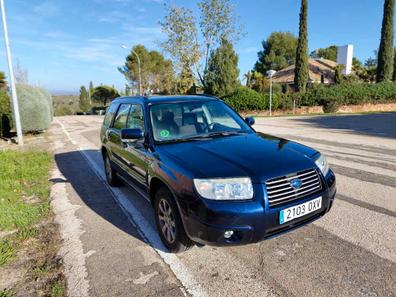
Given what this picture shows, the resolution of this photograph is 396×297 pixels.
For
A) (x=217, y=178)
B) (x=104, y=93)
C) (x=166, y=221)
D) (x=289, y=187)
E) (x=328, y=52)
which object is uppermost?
(x=328, y=52)

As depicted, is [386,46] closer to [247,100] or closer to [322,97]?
[322,97]

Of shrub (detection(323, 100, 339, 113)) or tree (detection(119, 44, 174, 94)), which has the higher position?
tree (detection(119, 44, 174, 94))

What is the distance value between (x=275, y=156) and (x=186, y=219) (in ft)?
3.62

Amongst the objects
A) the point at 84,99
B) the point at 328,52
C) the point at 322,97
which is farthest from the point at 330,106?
the point at 84,99

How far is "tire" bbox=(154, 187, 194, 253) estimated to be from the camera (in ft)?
10.1

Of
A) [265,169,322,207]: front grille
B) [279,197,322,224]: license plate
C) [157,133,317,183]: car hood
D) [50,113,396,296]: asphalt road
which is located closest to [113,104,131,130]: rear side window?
[50,113,396,296]: asphalt road

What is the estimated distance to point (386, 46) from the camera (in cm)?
3203

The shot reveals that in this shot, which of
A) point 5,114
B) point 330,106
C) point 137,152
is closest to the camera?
point 137,152

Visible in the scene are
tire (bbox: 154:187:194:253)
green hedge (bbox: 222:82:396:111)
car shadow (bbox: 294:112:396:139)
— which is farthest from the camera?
green hedge (bbox: 222:82:396:111)

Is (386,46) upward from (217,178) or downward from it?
upward

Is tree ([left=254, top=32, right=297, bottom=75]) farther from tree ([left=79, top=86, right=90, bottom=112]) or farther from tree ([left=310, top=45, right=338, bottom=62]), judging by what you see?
tree ([left=79, top=86, right=90, bottom=112])

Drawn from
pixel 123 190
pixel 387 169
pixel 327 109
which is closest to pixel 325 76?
pixel 327 109

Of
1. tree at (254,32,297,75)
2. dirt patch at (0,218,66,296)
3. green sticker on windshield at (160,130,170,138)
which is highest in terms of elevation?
tree at (254,32,297,75)

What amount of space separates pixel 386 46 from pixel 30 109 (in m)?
34.3
